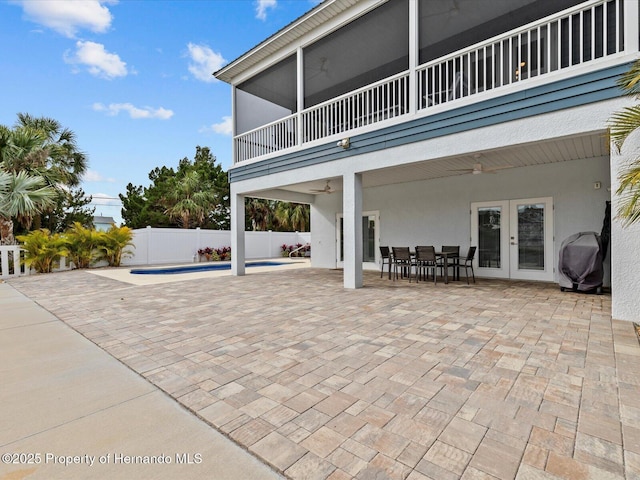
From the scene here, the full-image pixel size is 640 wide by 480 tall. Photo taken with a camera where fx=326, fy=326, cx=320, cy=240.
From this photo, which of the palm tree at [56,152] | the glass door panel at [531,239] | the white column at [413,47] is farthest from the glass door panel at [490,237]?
the palm tree at [56,152]

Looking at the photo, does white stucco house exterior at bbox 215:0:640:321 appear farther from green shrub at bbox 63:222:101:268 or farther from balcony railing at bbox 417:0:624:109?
green shrub at bbox 63:222:101:268

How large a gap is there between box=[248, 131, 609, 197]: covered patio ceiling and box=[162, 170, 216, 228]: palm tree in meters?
13.1

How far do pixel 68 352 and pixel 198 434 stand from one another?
2.44 metres

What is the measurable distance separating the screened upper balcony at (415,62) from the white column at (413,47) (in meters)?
0.02

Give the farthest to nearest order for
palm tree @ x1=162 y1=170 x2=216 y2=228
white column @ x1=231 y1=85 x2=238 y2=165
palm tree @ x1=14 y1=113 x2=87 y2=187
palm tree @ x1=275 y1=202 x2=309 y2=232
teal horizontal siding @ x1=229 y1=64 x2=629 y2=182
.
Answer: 1. palm tree @ x1=275 y1=202 x2=309 y2=232
2. palm tree @ x1=162 y1=170 x2=216 y2=228
3. palm tree @ x1=14 y1=113 x2=87 y2=187
4. white column @ x1=231 y1=85 x2=238 y2=165
5. teal horizontal siding @ x1=229 y1=64 x2=629 y2=182

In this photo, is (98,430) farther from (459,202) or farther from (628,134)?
(459,202)

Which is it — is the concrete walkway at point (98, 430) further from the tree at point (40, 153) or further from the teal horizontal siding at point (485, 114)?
the tree at point (40, 153)

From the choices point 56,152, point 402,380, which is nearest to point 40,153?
point 56,152

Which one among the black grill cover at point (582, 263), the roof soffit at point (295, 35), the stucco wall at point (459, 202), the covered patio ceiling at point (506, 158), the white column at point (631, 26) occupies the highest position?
the roof soffit at point (295, 35)

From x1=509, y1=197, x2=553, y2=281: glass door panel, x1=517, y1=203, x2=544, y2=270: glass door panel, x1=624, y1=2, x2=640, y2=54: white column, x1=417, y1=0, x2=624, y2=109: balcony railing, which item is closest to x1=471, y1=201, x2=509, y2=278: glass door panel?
x1=509, y1=197, x2=553, y2=281: glass door panel

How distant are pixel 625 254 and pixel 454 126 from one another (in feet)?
10.3

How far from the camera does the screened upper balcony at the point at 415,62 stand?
5602 mm

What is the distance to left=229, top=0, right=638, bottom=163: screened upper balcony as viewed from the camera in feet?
18.4

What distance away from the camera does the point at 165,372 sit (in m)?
2.86
